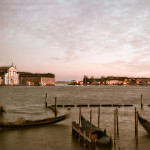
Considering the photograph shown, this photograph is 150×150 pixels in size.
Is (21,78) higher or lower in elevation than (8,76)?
lower

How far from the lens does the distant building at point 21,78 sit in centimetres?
15225

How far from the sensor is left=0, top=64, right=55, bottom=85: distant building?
152250 mm

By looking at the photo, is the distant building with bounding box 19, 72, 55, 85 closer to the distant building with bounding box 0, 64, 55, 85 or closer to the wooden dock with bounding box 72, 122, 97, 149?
the distant building with bounding box 0, 64, 55, 85

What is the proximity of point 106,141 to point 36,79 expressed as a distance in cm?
16545

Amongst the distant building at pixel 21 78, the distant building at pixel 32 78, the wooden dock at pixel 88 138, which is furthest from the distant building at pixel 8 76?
the wooden dock at pixel 88 138

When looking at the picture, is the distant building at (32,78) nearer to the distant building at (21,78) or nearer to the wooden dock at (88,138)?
the distant building at (21,78)

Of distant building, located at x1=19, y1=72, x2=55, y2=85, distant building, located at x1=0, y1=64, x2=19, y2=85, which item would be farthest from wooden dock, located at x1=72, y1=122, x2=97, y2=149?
distant building, located at x1=19, y1=72, x2=55, y2=85

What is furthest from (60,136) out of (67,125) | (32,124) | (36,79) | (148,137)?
(36,79)

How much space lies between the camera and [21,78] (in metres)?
172

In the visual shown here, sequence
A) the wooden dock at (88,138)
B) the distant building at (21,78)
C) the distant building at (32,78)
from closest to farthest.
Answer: the wooden dock at (88,138), the distant building at (21,78), the distant building at (32,78)

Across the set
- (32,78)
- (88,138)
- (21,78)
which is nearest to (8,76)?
(21,78)

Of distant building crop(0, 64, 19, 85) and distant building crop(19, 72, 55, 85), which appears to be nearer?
distant building crop(0, 64, 19, 85)

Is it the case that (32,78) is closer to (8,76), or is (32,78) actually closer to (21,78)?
(21,78)

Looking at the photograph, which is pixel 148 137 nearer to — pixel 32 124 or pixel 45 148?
pixel 45 148
